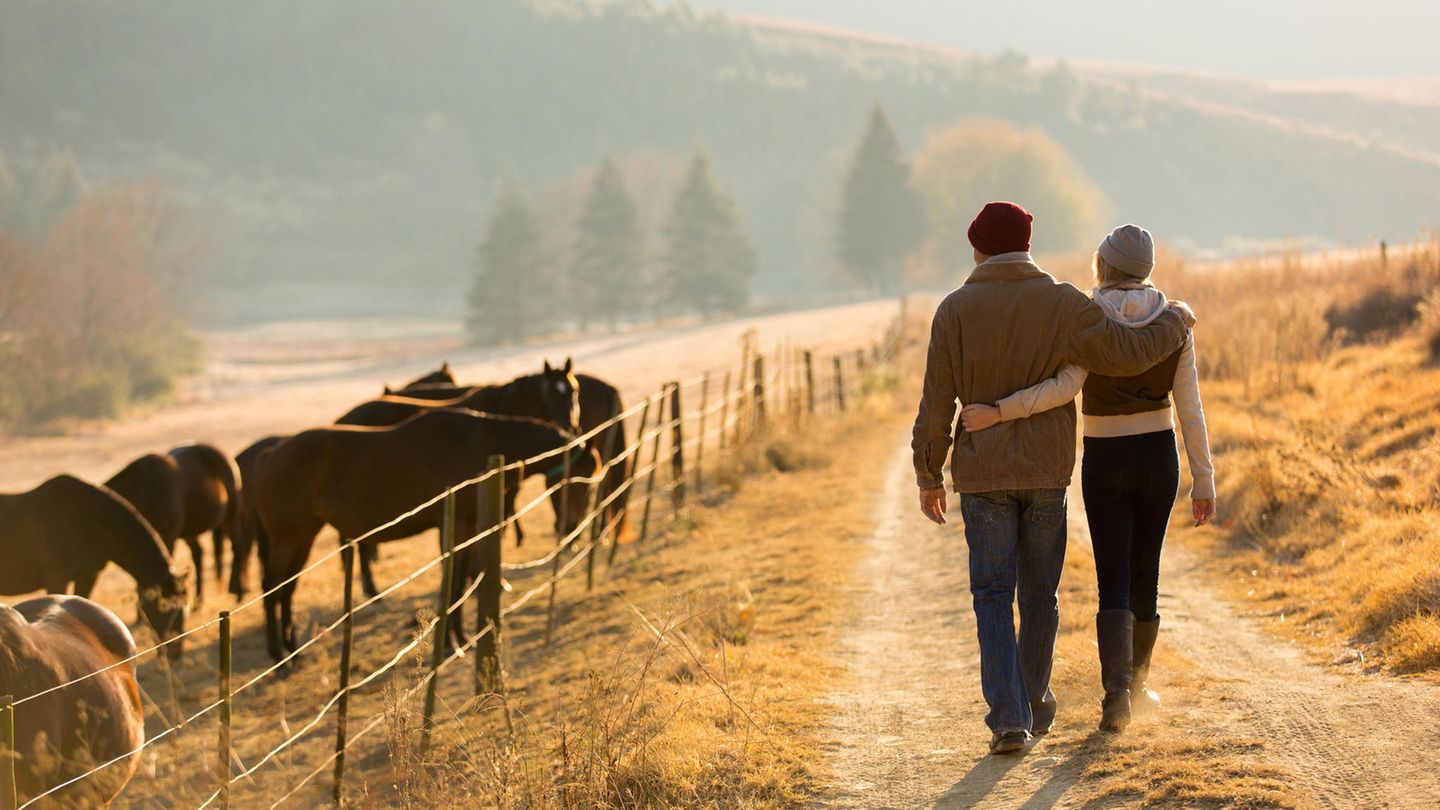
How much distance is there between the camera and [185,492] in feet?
43.2

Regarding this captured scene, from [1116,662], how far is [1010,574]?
0.59 metres

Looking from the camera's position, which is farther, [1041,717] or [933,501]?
[1041,717]

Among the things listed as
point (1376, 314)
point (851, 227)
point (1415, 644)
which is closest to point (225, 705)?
point (1415, 644)

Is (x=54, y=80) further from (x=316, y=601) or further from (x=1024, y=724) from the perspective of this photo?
(x=1024, y=724)

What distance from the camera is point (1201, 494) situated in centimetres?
505

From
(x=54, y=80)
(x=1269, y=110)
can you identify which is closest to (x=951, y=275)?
(x=1269, y=110)

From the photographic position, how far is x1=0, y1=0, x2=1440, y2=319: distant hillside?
110188 millimetres

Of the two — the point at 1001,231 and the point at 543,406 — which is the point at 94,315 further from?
the point at 1001,231

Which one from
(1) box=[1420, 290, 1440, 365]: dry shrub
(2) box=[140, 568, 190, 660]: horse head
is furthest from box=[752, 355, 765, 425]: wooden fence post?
(2) box=[140, 568, 190, 660]: horse head

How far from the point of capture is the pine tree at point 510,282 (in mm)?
65562

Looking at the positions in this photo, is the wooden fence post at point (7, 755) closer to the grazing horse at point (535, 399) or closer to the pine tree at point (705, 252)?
the grazing horse at point (535, 399)

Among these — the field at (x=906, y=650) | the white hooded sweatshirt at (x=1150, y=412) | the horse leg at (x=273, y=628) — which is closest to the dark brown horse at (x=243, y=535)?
the field at (x=906, y=650)

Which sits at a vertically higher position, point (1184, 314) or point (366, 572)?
point (1184, 314)

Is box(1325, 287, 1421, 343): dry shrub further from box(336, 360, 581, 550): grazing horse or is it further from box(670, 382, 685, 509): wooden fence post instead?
box(336, 360, 581, 550): grazing horse
